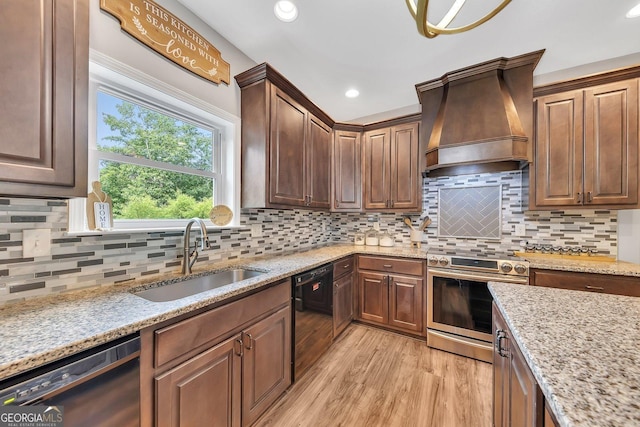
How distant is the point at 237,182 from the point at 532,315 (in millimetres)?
2093

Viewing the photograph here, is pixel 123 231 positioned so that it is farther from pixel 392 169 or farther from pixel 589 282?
pixel 589 282

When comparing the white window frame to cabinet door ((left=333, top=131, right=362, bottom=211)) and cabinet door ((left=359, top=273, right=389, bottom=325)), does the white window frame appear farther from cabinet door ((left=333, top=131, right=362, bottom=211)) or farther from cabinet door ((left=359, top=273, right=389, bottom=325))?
A: cabinet door ((left=359, top=273, right=389, bottom=325))

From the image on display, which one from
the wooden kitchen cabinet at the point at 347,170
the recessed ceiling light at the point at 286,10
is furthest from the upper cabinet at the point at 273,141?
the wooden kitchen cabinet at the point at 347,170

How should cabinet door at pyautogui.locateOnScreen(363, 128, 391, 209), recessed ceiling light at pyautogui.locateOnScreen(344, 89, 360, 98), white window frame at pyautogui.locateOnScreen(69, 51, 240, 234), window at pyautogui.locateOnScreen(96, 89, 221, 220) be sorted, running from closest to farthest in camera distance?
white window frame at pyautogui.locateOnScreen(69, 51, 240, 234)
window at pyautogui.locateOnScreen(96, 89, 221, 220)
recessed ceiling light at pyautogui.locateOnScreen(344, 89, 360, 98)
cabinet door at pyautogui.locateOnScreen(363, 128, 391, 209)

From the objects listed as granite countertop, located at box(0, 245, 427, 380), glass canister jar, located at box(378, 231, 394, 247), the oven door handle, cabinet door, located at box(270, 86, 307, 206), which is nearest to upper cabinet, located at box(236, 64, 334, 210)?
cabinet door, located at box(270, 86, 307, 206)

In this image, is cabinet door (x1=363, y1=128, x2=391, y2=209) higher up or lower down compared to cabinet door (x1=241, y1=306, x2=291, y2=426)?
higher up

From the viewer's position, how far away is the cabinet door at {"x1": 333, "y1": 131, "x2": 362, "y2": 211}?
3154mm

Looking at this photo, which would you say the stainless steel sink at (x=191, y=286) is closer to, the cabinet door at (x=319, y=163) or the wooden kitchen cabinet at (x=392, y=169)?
the cabinet door at (x=319, y=163)

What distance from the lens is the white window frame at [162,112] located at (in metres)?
1.38

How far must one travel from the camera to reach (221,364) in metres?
1.23

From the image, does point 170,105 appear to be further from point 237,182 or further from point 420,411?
point 420,411
